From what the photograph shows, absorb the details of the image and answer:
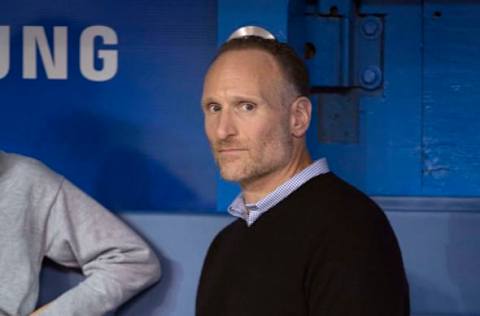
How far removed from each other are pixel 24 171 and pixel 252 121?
61cm

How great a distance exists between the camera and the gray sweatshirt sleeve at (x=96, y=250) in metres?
1.48

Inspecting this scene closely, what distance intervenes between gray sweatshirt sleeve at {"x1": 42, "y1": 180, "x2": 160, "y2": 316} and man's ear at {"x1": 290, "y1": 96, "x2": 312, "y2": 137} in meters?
0.53

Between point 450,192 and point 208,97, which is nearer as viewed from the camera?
point 208,97

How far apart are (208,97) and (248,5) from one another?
2.09ft

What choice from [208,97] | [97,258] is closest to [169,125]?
[97,258]

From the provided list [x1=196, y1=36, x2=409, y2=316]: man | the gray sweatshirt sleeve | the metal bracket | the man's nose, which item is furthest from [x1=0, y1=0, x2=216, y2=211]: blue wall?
the man's nose

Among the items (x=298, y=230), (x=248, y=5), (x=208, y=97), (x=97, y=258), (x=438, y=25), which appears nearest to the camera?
(x=298, y=230)

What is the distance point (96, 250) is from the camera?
1.51 meters

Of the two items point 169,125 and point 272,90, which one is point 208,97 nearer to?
point 272,90

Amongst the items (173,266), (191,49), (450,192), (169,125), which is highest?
(191,49)

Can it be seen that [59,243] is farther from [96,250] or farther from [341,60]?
[341,60]

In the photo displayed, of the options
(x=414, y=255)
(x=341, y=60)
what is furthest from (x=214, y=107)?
(x=341, y=60)

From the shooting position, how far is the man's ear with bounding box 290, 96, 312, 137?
3.65 ft

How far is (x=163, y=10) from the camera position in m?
1.88
